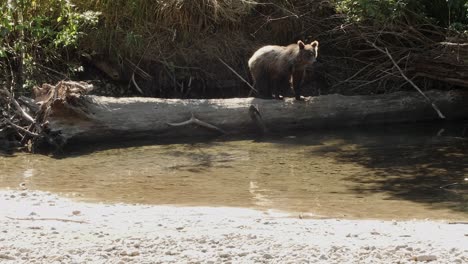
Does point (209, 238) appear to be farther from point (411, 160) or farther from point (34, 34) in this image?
point (34, 34)

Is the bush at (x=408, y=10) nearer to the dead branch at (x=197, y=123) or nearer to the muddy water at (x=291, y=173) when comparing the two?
Result: the muddy water at (x=291, y=173)

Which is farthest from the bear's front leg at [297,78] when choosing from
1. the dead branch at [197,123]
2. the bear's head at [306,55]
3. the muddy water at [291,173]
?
the dead branch at [197,123]

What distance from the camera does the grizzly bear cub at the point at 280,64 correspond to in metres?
13.0

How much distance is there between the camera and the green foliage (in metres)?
12.2

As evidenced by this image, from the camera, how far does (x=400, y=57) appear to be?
516 inches

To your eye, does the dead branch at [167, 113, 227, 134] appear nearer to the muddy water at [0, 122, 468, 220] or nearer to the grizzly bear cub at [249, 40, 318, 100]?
the muddy water at [0, 122, 468, 220]

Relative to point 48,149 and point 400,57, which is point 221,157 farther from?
point 400,57

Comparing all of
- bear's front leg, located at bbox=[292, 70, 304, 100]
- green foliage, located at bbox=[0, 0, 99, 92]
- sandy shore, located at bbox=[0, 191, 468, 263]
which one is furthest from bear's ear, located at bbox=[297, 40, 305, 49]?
sandy shore, located at bbox=[0, 191, 468, 263]

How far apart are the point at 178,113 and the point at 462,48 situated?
4.55 metres

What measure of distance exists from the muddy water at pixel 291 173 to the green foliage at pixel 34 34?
223cm

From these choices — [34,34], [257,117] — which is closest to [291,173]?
[257,117]

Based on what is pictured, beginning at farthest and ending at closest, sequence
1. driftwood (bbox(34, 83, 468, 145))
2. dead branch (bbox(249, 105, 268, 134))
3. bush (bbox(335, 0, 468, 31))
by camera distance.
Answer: dead branch (bbox(249, 105, 268, 134)), bush (bbox(335, 0, 468, 31)), driftwood (bbox(34, 83, 468, 145))

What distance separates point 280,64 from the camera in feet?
42.8

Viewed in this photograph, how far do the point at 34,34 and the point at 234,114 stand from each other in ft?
11.8
